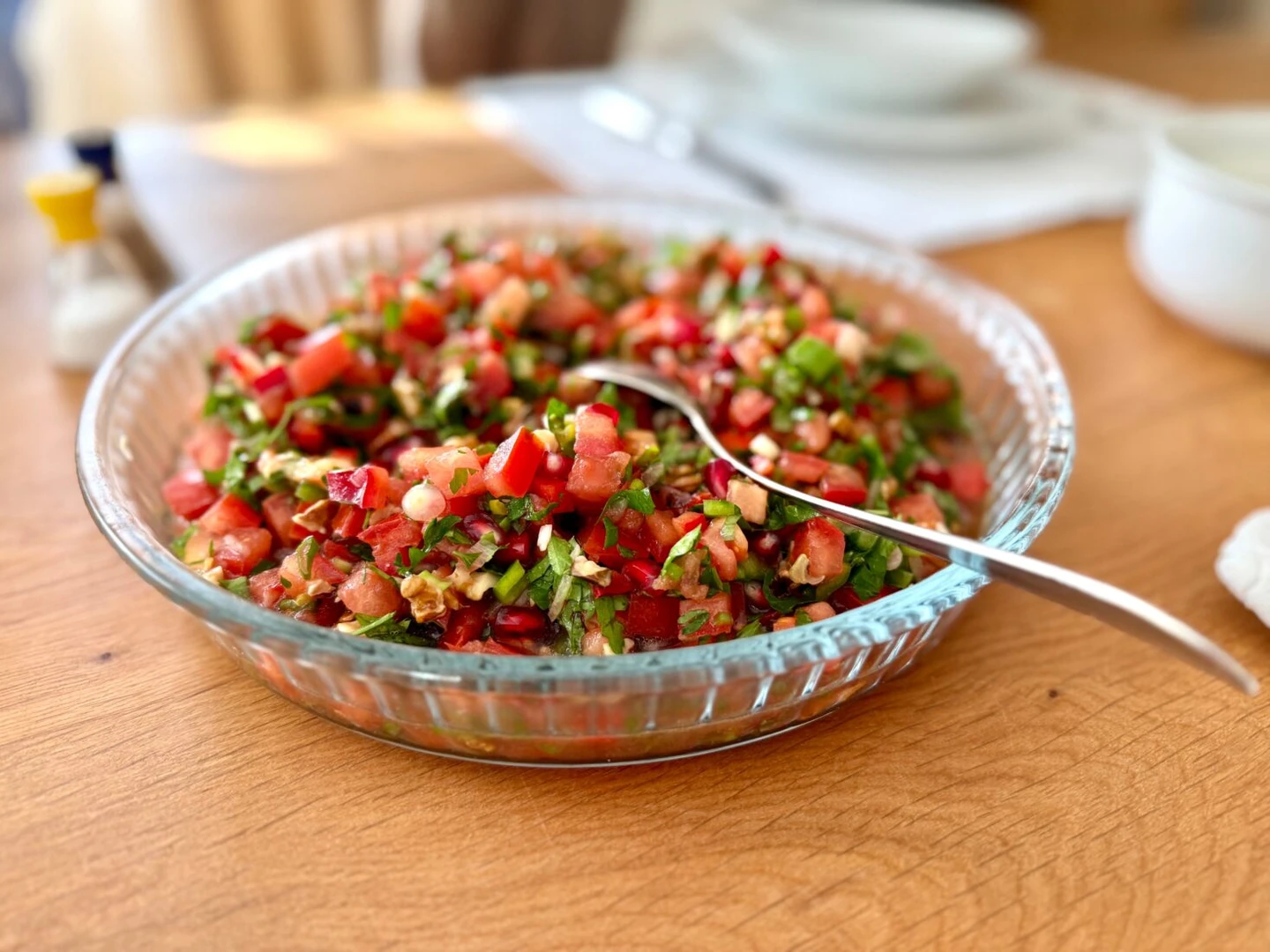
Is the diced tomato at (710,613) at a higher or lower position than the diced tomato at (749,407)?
lower

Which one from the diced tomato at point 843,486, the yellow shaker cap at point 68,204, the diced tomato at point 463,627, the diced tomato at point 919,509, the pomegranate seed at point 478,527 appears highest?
the yellow shaker cap at point 68,204

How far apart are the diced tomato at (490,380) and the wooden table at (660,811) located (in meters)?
0.40

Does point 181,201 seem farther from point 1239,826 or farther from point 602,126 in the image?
point 1239,826

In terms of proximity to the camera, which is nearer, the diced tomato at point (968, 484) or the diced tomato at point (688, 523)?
the diced tomato at point (688, 523)

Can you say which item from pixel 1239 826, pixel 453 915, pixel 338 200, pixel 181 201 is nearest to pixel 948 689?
pixel 1239 826

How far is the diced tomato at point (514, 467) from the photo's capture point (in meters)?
0.95

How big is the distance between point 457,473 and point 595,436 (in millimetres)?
138

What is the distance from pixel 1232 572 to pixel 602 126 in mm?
1685

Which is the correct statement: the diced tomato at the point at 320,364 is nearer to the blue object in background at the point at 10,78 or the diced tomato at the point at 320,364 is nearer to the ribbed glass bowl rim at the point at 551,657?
the ribbed glass bowl rim at the point at 551,657

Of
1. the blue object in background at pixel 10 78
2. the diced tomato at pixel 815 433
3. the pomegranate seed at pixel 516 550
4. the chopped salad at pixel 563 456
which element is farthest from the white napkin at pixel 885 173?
the blue object in background at pixel 10 78

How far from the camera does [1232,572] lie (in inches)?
42.3

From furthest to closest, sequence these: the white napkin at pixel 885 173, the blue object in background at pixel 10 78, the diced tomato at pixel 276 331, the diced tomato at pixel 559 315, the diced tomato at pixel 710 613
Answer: the blue object in background at pixel 10 78 → the white napkin at pixel 885 173 → the diced tomato at pixel 559 315 → the diced tomato at pixel 276 331 → the diced tomato at pixel 710 613

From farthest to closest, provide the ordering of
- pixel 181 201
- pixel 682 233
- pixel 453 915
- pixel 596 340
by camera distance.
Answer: pixel 181 201 < pixel 682 233 < pixel 596 340 < pixel 453 915

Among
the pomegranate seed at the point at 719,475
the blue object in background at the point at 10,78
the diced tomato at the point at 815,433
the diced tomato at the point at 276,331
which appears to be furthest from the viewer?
the blue object in background at the point at 10,78
